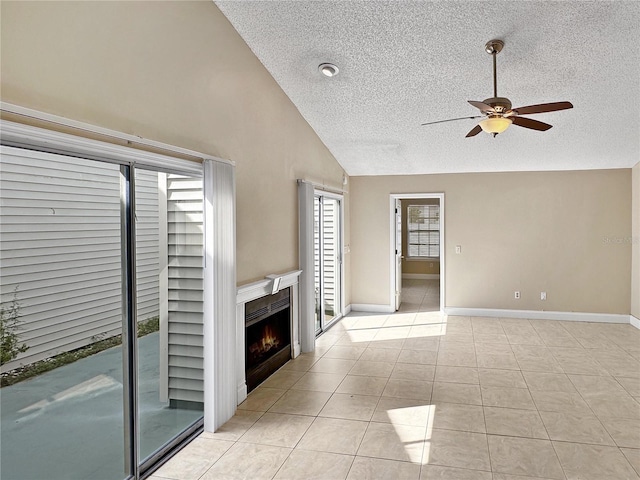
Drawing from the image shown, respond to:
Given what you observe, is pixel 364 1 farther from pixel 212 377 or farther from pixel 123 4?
pixel 212 377

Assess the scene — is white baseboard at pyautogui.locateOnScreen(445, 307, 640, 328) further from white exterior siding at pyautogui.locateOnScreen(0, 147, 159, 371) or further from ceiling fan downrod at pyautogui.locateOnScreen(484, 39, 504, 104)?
white exterior siding at pyautogui.locateOnScreen(0, 147, 159, 371)

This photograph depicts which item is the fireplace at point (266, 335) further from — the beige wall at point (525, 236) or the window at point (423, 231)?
the window at point (423, 231)

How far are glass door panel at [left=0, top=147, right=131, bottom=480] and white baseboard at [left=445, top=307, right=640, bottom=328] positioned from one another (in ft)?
19.3

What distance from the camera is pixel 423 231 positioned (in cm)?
1188

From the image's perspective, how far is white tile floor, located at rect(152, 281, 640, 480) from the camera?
9.27ft

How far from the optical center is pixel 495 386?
4188 millimetres

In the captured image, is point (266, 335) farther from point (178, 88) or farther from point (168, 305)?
point (178, 88)

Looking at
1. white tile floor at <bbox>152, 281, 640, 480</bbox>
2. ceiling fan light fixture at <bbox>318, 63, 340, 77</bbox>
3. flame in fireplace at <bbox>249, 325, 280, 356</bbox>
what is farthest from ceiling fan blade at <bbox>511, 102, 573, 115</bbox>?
flame in fireplace at <bbox>249, 325, 280, 356</bbox>

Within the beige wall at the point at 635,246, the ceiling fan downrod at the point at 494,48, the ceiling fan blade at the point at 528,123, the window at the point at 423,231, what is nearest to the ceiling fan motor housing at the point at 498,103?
the ceiling fan blade at the point at 528,123

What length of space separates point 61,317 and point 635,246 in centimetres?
734

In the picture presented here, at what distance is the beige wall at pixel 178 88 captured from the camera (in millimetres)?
1993

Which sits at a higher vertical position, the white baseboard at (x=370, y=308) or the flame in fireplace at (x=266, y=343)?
the flame in fireplace at (x=266, y=343)

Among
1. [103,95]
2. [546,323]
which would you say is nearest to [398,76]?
[103,95]

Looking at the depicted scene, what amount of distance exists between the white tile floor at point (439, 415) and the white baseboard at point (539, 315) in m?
0.84
